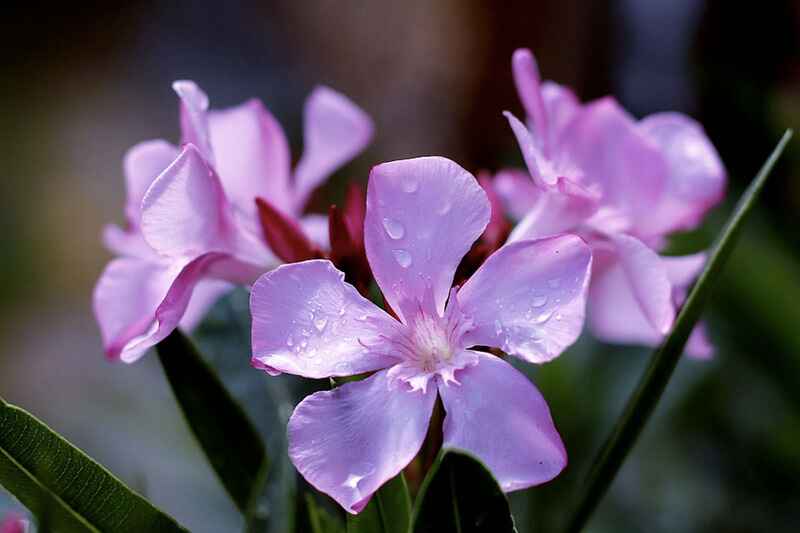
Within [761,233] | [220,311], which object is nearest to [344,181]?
[761,233]

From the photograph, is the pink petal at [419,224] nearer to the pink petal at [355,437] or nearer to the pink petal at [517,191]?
the pink petal at [355,437]

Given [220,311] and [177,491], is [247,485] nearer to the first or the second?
[220,311]

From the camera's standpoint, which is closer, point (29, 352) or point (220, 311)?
point (220, 311)

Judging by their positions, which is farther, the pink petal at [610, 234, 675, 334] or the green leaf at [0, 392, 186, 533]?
the pink petal at [610, 234, 675, 334]

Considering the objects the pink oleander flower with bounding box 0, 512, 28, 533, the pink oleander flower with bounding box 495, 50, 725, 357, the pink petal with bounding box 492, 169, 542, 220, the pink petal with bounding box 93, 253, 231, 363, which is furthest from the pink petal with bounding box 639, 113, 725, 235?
the pink oleander flower with bounding box 0, 512, 28, 533

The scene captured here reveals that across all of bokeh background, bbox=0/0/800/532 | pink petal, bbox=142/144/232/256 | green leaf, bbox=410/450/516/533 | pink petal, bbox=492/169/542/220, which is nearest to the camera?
green leaf, bbox=410/450/516/533

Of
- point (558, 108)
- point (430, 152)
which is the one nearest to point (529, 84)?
point (558, 108)

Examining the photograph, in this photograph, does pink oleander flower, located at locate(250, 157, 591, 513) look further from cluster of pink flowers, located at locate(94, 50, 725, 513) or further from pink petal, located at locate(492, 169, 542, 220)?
pink petal, located at locate(492, 169, 542, 220)
